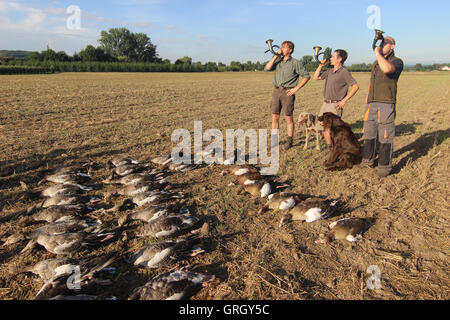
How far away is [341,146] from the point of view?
6.98 m

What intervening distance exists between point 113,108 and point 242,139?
9.33 m

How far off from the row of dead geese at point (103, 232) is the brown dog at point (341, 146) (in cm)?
406

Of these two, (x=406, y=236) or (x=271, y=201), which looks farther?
(x=271, y=201)

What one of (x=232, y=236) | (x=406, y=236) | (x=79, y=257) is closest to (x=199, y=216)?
(x=232, y=236)

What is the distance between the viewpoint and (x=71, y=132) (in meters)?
10.2

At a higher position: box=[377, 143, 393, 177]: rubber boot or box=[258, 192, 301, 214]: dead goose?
box=[377, 143, 393, 177]: rubber boot

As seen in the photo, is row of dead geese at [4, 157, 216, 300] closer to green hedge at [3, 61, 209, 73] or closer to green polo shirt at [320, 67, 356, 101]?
green polo shirt at [320, 67, 356, 101]

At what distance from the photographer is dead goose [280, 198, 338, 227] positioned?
478cm

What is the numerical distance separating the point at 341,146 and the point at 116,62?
83126 mm

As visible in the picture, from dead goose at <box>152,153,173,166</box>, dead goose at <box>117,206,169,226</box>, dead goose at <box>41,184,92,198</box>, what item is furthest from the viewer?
dead goose at <box>152,153,173,166</box>

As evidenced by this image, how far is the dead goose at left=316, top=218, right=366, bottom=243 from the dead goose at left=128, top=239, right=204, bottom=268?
198cm

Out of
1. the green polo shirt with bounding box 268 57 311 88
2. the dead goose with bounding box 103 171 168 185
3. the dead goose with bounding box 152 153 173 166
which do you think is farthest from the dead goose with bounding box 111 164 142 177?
the green polo shirt with bounding box 268 57 311 88

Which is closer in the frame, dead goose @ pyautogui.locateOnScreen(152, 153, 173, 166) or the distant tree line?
dead goose @ pyautogui.locateOnScreen(152, 153, 173, 166)

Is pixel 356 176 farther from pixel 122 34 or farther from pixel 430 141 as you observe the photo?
pixel 122 34
